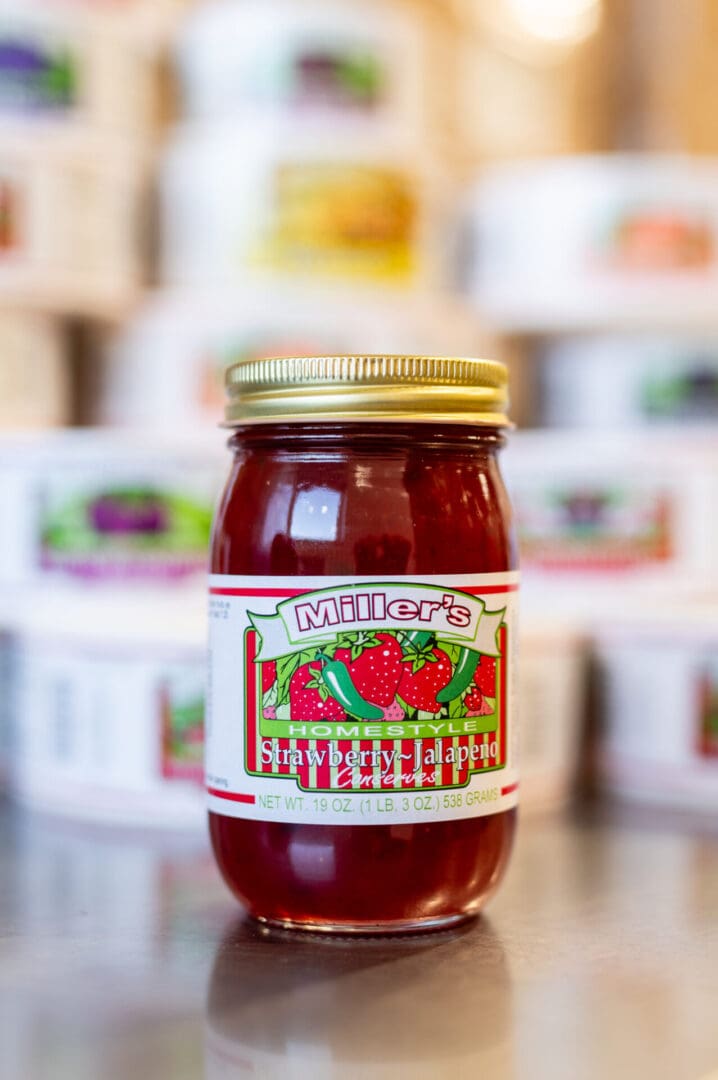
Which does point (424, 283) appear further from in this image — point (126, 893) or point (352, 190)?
point (126, 893)

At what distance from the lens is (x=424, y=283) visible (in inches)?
56.1

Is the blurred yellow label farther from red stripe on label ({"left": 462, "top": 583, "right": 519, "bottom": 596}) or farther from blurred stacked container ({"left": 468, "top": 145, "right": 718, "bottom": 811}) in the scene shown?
red stripe on label ({"left": 462, "top": 583, "right": 519, "bottom": 596})

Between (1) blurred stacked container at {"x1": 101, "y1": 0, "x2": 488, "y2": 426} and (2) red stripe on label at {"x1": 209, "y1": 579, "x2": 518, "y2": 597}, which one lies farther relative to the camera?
(1) blurred stacked container at {"x1": 101, "y1": 0, "x2": 488, "y2": 426}

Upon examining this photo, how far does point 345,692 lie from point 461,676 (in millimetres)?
67

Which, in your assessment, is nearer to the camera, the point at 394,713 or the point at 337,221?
the point at 394,713

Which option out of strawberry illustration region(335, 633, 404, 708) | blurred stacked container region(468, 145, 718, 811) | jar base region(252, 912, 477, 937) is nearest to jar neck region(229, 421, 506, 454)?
strawberry illustration region(335, 633, 404, 708)

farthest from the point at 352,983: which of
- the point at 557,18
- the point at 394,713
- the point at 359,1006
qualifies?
the point at 557,18

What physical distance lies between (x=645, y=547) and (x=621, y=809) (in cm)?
26

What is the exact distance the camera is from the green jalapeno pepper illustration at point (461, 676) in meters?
0.71

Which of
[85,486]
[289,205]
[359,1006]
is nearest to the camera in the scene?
[359,1006]

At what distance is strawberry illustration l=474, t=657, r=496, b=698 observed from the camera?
729 mm

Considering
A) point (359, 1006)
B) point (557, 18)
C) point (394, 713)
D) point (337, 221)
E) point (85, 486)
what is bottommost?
point (359, 1006)

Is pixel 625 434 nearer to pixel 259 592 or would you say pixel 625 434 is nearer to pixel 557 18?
pixel 259 592

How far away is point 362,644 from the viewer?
0.69 meters
